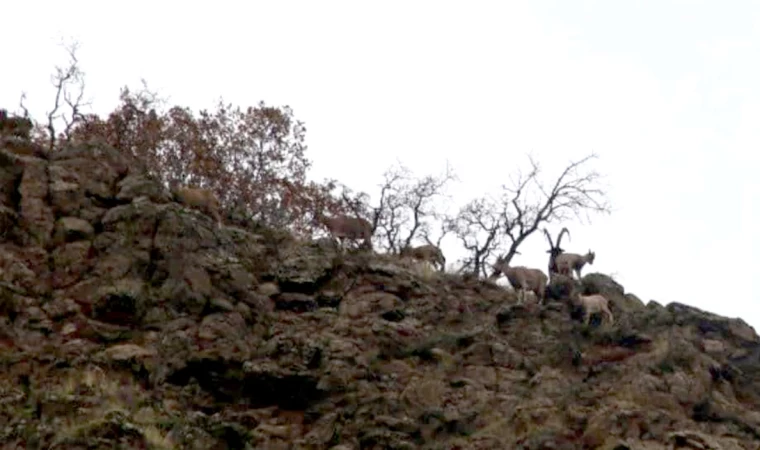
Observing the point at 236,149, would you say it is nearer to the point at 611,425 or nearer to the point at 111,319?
the point at 111,319

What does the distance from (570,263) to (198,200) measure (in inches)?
388

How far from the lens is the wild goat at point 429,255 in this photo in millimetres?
30109

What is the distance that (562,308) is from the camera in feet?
87.5

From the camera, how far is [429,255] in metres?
30.1

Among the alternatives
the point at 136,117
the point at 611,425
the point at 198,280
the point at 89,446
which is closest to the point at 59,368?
the point at 89,446

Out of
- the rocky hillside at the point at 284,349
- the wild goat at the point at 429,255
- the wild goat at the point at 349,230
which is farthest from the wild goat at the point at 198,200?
the wild goat at the point at 429,255

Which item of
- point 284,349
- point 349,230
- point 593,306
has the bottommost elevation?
point 284,349

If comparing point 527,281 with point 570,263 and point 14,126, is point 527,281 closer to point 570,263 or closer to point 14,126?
point 570,263

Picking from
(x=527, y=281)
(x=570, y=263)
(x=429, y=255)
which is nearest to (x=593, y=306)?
(x=527, y=281)

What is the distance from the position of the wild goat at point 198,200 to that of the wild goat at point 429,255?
19.2ft

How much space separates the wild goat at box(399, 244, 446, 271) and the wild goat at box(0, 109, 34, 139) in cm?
1002

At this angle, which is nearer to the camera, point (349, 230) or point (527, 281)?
point (527, 281)

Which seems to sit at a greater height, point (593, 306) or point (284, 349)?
point (593, 306)

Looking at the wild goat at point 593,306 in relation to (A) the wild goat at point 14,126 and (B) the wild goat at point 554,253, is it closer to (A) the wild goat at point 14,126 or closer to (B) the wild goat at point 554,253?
(B) the wild goat at point 554,253
